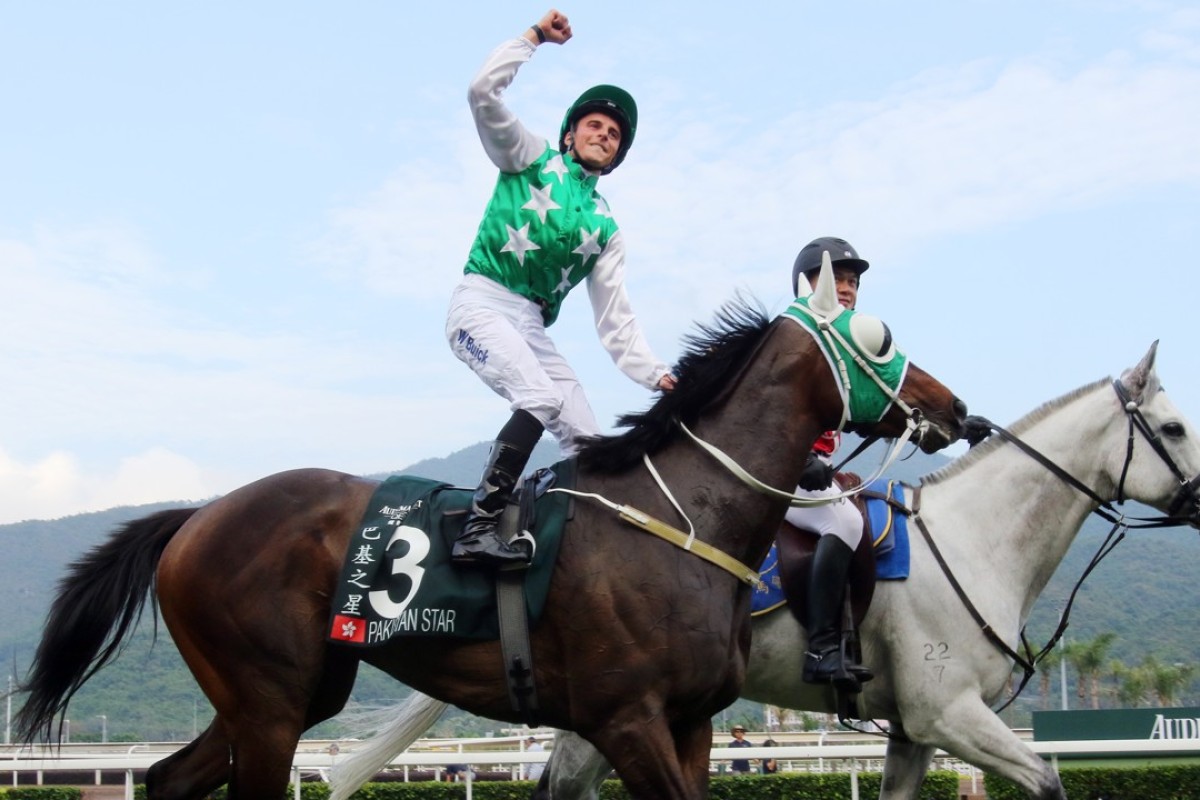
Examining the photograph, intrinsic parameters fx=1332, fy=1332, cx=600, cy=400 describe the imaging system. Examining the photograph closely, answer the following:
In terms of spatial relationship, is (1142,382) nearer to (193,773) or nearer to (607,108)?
(607,108)

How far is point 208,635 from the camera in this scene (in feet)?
15.9

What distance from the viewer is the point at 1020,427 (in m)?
6.73

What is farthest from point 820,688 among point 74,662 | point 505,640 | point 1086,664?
point 1086,664

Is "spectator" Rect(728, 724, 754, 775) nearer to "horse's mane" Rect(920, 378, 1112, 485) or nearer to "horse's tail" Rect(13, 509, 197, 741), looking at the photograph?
"horse's mane" Rect(920, 378, 1112, 485)

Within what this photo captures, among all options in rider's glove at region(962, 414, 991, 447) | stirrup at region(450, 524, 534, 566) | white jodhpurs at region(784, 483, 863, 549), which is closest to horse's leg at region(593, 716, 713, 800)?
stirrup at region(450, 524, 534, 566)

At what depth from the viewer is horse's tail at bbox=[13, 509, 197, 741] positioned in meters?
5.27

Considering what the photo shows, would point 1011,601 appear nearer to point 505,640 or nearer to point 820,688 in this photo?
point 820,688

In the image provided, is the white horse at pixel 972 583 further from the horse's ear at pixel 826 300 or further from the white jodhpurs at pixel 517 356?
the horse's ear at pixel 826 300

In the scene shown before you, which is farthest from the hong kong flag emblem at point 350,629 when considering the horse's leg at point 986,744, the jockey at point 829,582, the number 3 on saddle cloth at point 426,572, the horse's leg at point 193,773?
the horse's leg at point 986,744

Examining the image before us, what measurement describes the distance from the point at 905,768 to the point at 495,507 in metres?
2.82

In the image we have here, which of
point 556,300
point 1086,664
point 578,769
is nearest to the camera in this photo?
point 556,300

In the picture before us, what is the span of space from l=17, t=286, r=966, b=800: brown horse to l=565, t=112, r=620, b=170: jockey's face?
2.73 ft

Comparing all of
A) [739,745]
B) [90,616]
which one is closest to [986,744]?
[90,616]

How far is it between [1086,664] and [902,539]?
55.1 metres
